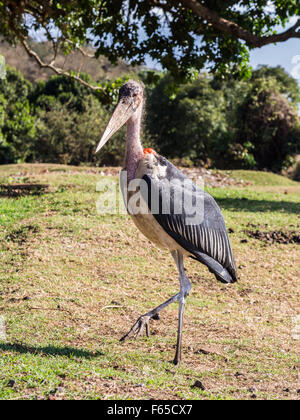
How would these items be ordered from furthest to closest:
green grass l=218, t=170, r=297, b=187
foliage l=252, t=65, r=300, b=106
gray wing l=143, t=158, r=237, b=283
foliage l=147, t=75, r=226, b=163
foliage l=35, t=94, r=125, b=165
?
foliage l=252, t=65, r=300, b=106, foliage l=147, t=75, r=226, b=163, foliage l=35, t=94, r=125, b=165, green grass l=218, t=170, r=297, b=187, gray wing l=143, t=158, r=237, b=283

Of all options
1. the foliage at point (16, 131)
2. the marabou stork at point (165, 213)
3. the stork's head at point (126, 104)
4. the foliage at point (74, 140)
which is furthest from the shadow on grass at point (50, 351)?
the foliage at point (16, 131)

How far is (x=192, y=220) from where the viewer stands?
3637mm

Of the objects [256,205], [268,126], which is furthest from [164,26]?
[268,126]

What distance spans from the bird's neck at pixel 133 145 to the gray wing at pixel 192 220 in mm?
194

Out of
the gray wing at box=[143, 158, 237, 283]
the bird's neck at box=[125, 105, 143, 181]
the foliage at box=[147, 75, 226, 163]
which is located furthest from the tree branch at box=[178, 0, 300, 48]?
the foliage at box=[147, 75, 226, 163]

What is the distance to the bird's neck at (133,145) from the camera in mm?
3605

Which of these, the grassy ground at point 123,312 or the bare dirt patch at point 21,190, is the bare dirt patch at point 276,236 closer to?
the grassy ground at point 123,312

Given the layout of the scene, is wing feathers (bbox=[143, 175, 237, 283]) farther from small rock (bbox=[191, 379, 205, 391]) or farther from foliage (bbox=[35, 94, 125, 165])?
foliage (bbox=[35, 94, 125, 165])

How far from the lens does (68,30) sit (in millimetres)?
10680

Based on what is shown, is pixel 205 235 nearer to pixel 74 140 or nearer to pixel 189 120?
pixel 74 140

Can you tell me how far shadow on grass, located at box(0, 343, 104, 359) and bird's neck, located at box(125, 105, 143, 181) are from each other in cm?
136

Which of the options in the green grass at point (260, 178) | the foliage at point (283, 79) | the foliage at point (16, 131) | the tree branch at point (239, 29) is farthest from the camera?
the foliage at point (283, 79)

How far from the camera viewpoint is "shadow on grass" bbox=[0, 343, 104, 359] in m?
3.54

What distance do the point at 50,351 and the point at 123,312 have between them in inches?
53.9
